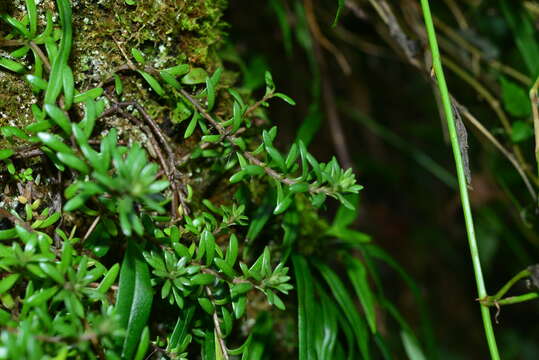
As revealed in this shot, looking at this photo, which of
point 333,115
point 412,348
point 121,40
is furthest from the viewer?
point 333,115

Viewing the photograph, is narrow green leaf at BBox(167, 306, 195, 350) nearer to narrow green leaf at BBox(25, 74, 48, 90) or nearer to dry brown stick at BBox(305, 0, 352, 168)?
narrow green leaf at BBox(25, 74, 48, 90)

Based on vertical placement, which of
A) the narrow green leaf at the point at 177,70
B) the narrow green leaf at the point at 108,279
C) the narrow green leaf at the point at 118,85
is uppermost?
the narrow green leaf at the point at 118,85

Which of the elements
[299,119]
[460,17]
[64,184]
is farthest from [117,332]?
[299,119]

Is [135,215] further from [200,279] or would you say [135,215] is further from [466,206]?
[466,206]

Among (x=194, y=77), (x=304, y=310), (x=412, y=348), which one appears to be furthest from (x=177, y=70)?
(x=412, y=348)

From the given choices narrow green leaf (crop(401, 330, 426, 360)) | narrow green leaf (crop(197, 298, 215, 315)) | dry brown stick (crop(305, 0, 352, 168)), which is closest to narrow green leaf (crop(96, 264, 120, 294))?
narrow green leaf (crop(197, 298, 215, 315))

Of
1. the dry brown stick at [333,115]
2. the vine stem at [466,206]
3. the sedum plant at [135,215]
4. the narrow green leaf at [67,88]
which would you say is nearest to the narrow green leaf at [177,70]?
the sedum plant at [135,215]

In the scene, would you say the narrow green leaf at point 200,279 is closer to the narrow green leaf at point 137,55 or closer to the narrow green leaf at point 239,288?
the narrow green leaf at point 239,288
